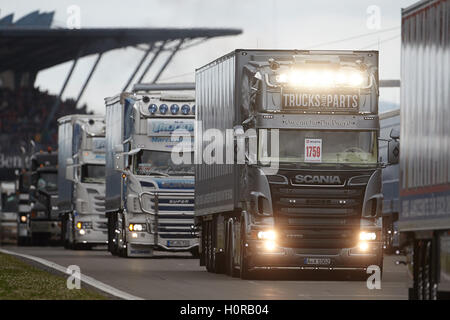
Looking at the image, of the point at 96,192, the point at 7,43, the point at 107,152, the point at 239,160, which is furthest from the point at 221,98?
the point at 7,43

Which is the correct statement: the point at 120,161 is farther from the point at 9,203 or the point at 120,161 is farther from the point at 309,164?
the point at 9,203

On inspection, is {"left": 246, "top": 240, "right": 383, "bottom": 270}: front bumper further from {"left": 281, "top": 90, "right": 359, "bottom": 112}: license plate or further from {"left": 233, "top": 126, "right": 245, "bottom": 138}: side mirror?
{"left": 281, "top": 90, "right": 359, "bottom": 112}: license plate

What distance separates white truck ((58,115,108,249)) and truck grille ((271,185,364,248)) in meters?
23.2

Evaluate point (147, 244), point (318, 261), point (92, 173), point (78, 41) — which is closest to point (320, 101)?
point (318, 261)

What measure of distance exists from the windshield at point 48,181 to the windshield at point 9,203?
1271 centimetres

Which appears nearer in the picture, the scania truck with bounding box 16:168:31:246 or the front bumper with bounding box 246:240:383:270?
the front bumper with bounding box 246:240:383:270

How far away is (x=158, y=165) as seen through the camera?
131 ft

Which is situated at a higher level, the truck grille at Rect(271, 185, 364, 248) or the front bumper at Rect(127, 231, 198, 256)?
the truck grille at Rect(271, 185, 364, 248)

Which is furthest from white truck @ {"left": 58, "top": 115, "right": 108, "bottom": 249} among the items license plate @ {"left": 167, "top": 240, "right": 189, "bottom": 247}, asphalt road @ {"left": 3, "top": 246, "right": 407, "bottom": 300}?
asphalt road @ {"left": 3, "top": 246, "right": 407, "bottom": 300}

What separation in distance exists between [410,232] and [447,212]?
1.69 meters

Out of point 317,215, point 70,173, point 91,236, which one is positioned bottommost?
point 91,236

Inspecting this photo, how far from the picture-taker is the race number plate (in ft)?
87.6

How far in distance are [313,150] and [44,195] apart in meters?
35.3

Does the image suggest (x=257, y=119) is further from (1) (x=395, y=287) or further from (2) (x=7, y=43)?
(2) (x=7, y=43)
